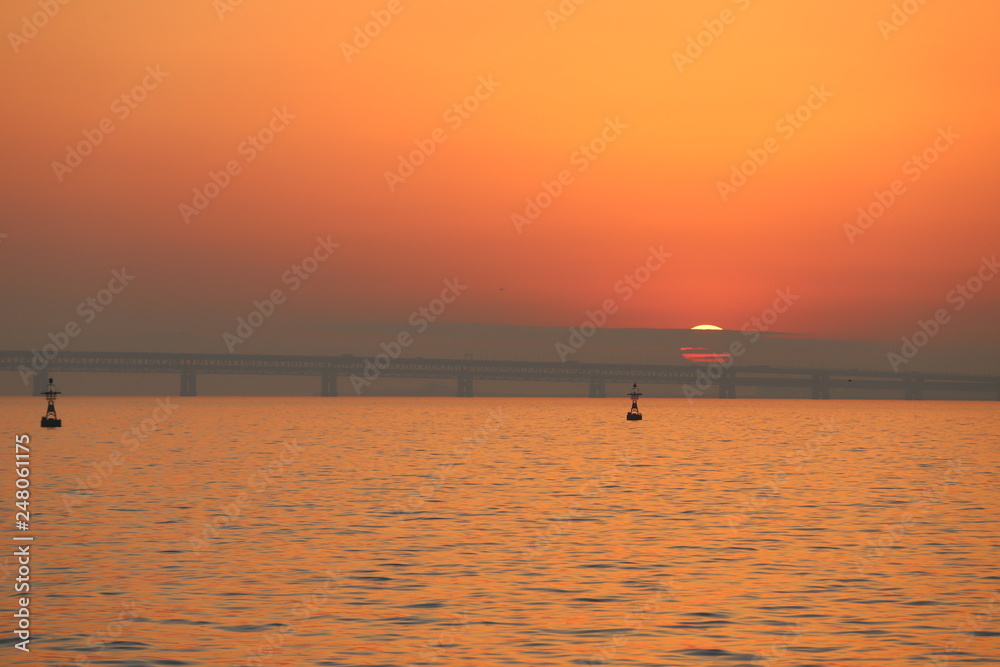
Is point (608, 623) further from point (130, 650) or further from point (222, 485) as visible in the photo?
point (222, 485)

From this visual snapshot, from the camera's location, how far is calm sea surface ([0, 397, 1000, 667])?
2159 centimetres

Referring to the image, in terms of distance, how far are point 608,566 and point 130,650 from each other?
1336 centimetres

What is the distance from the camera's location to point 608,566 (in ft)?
102

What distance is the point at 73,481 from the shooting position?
2317 inches

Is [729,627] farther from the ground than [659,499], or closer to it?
closer to it

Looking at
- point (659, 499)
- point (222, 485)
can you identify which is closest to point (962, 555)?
point (659, 499)

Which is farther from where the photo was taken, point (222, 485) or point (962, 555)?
point (222, 485)

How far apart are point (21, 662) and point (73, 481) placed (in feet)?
133

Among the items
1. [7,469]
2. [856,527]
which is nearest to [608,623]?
[856,527]

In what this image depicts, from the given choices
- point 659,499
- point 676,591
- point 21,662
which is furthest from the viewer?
point 659,499

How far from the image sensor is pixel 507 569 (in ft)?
99.2

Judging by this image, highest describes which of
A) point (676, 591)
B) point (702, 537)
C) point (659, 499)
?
point (659, 499)

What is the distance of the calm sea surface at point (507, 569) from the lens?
2159cm

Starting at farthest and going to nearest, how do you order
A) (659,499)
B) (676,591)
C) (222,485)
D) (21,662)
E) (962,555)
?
(222,485)
(659,499)
(962,555)
(676,591)
(21,662)
